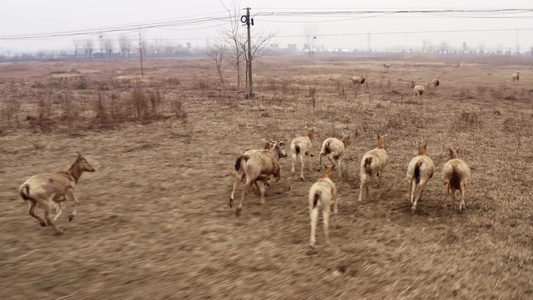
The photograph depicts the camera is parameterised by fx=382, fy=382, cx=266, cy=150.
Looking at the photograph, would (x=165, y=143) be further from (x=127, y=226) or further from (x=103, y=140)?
(x=127, y=226)

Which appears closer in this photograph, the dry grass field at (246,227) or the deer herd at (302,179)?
the dry grass field at (246,227)

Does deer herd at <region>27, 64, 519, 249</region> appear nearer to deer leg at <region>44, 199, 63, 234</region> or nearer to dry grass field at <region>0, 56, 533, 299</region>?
deer leg at <region>44, 199, 63, 234</region>

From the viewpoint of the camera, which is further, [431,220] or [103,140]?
[103,140]

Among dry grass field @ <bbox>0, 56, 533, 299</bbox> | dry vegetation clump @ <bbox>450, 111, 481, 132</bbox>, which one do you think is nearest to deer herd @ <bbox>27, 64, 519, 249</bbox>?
dry grass field @ <bbox>0, 56, 533, 299</bbox>

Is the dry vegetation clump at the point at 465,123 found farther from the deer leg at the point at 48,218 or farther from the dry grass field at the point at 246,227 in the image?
the deer leg at the point at 48,218

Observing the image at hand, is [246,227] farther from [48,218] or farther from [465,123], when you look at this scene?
[465,123]

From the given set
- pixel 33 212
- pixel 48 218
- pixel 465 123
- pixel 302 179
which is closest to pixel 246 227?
pixel 302 179

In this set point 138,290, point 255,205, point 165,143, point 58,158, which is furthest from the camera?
point 165,143

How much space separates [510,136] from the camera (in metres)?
Answer: 16.5

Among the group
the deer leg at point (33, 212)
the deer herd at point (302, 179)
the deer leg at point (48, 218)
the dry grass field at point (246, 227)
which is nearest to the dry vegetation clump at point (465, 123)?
the dry grass field at point (246, 227)

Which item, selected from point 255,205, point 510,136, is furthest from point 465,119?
point 255,205

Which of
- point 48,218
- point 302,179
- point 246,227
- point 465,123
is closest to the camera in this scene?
point 48,218

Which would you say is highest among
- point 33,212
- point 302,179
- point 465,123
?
point 465,123

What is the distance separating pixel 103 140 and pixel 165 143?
2.70 m
